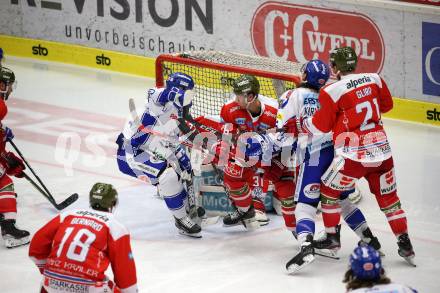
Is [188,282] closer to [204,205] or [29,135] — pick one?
[204,205]

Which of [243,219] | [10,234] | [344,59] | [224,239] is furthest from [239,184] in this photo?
[10,234]

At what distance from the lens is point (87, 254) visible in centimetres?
504

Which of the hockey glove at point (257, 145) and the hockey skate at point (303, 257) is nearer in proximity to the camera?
the hockey skate at point (303, 257)

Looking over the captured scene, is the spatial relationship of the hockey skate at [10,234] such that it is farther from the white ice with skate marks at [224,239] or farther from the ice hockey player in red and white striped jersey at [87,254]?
the ice hockey player in red and white striped jersey at [87,254]

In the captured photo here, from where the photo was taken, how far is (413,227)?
298 inches

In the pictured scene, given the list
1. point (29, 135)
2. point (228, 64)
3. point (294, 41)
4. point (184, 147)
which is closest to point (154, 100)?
point (184, 147)

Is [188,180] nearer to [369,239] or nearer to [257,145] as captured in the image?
[257,145]

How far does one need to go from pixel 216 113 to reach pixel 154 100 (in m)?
1.32

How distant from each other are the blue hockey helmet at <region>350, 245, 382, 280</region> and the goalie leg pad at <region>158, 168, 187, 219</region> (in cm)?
307

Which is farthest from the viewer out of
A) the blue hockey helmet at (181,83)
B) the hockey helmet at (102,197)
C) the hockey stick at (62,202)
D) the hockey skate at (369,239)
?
the hockey stick at (62,202)

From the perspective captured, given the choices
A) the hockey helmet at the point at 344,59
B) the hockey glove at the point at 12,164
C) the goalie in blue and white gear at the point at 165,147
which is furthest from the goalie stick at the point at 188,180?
the hockey helmet at the point at 344,59

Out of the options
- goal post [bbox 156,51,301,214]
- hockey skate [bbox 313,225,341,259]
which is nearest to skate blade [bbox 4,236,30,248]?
goal post [bbox 156,51,301,214]

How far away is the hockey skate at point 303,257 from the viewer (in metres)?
6.55

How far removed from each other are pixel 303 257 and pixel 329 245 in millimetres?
379
